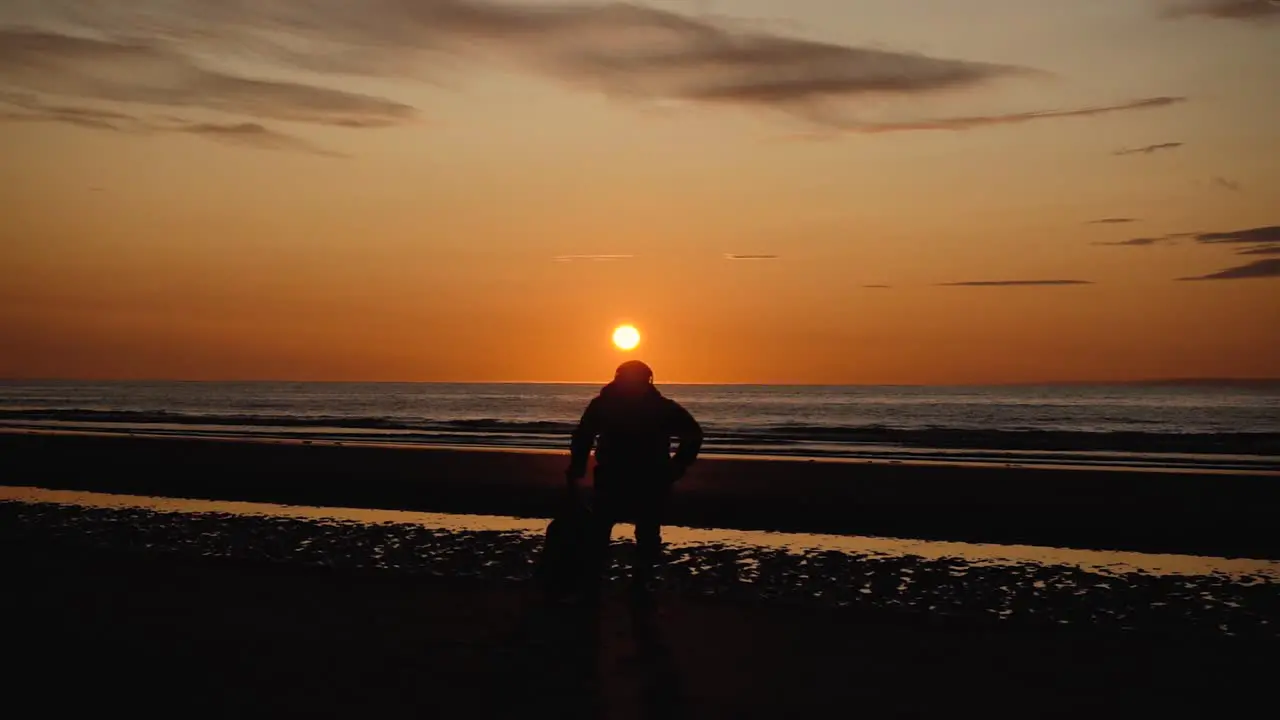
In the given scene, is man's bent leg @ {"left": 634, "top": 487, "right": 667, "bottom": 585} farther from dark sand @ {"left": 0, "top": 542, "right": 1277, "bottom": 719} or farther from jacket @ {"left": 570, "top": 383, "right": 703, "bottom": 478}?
dark sand @ {"left": 0, "top": 542, "right": 1277, "bottom": 719}

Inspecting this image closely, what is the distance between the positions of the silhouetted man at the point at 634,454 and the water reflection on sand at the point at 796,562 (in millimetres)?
993

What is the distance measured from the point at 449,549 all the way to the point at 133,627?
518 cm

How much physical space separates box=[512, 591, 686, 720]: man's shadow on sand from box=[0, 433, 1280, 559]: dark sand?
7.66m

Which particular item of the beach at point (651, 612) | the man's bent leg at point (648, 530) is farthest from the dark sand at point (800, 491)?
the man's bent leg at point (648, 530)

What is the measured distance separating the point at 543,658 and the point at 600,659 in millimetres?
359

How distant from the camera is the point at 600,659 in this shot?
7617 millimetres

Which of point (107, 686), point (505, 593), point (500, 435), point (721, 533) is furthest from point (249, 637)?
point (500, 435)

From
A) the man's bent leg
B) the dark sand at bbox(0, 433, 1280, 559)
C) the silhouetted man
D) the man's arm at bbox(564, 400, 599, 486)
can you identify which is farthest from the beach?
the man's arm at bbox(564, 400, 599, 486)

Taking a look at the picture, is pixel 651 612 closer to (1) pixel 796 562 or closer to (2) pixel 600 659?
(2) pixel 600 659

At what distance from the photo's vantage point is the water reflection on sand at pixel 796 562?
1003cm

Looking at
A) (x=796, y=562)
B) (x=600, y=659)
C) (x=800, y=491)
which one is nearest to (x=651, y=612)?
(x=600, y=659)

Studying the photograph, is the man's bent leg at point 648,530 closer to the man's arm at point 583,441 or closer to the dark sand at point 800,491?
the man's arm at point 583,441

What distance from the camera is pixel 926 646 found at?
8.04 metres

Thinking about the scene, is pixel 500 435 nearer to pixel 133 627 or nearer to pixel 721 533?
pixel 721 533
